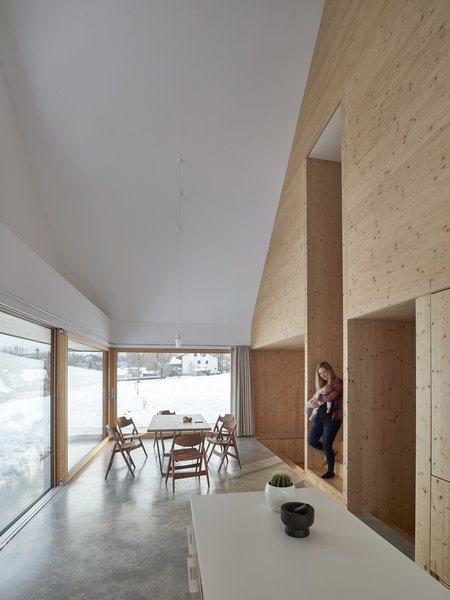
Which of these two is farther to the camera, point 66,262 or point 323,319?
point 66,262

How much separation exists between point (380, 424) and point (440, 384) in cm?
160

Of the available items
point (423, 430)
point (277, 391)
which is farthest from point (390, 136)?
point (277, 391)

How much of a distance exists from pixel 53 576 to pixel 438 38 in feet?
16.2

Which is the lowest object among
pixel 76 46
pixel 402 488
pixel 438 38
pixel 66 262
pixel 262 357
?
pixel 402 488

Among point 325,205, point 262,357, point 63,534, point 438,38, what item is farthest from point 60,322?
point 262,357

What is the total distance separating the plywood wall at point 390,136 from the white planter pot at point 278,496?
1728 mm

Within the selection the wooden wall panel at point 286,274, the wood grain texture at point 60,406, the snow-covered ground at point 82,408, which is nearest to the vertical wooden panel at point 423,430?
the wooden wall panel at point 286,274

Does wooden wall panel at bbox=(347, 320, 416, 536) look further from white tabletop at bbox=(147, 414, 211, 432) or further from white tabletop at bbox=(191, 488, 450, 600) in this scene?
white tabletop at bbox=(147, 414, 211, 432)

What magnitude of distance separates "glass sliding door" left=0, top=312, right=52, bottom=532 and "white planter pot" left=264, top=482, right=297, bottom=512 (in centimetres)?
251

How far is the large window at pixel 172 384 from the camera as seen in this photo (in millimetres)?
9086

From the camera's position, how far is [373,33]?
3.85 meters

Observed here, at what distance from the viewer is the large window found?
909 cm

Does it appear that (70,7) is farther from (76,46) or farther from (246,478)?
(246,478)

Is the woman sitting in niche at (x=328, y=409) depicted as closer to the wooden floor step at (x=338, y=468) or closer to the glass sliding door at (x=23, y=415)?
the wooden floor step at (x=338, y=468)
